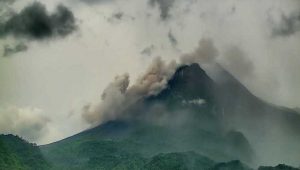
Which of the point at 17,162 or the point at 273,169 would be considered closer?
the point at 17,162

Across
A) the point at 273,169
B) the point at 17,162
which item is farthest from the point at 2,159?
the point at 273,169

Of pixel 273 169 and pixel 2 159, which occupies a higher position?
pixel 2 159

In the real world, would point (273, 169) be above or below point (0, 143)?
below

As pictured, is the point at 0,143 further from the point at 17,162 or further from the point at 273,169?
the point at 273,169

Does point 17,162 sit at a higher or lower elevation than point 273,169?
higher

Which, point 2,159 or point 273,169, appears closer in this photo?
point 2,159

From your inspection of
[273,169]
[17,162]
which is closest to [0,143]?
[17,162]

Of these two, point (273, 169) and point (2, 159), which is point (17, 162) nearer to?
point (2, 159)
